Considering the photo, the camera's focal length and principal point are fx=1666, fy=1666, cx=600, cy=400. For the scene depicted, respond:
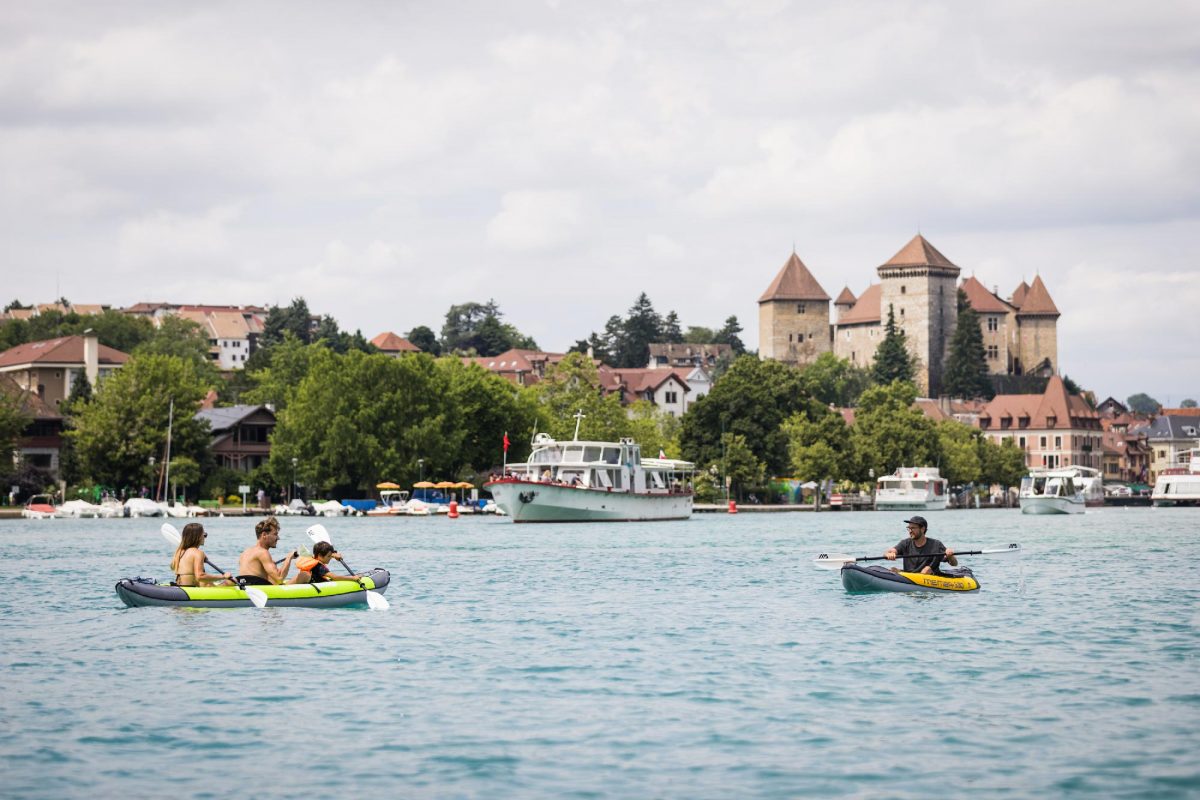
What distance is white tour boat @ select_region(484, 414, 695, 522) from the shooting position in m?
91.1

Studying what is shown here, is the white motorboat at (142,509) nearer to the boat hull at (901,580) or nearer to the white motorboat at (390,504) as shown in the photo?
the white motorboat at (390,504)

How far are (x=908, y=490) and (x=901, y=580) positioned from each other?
10959 centimetres

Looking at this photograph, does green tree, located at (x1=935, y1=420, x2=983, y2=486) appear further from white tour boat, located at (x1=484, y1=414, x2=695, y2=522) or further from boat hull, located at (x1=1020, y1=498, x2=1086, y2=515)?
white tour boat, located at (x1=484, y1=414, x2=695, y2=522)

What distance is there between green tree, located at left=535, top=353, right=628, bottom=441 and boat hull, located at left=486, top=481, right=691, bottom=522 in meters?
27.3

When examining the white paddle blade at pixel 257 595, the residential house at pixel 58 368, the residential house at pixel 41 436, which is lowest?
the white paddle blade at pixel 257 595

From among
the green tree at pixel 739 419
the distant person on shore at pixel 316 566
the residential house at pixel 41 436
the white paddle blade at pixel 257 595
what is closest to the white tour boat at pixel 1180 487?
the green tree at pixel 739 419

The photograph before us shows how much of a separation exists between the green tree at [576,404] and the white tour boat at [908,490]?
83.7ft

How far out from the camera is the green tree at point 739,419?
135750 millimetres

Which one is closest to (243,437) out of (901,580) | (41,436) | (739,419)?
(41,436)

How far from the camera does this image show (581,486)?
92375 millimetres

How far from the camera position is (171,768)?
58.3 ft

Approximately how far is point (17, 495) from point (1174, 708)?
98.8m

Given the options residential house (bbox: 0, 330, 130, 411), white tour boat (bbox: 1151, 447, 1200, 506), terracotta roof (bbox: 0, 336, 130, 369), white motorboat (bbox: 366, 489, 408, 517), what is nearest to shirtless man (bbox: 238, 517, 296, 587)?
white motorboat (bbox: 366, 489, 408, 517)

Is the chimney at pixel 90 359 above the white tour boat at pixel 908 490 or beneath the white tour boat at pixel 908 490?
above
